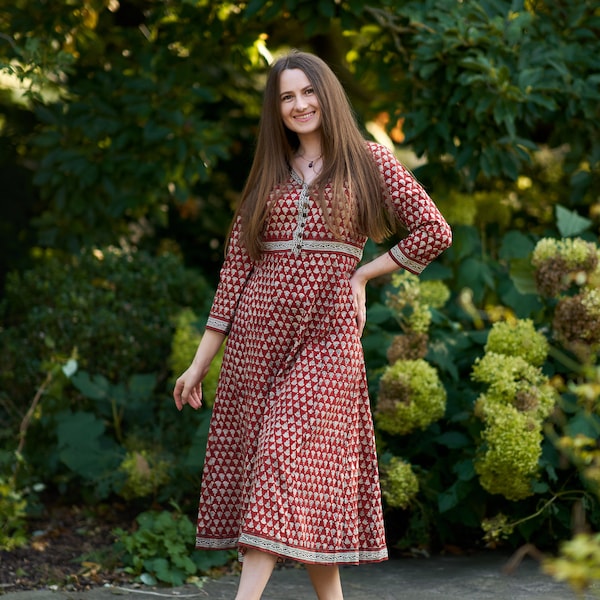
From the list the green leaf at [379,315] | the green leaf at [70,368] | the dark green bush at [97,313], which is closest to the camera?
the green leaf at [379,315]

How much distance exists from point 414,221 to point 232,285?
0.57 meters

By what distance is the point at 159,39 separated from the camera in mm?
5027

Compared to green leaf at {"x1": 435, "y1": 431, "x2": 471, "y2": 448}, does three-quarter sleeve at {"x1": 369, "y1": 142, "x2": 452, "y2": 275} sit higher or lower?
higher

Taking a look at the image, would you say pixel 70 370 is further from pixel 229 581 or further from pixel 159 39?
pixel 159 39

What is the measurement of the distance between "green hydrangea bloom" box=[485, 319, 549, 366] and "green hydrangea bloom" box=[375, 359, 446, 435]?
0.25 meters

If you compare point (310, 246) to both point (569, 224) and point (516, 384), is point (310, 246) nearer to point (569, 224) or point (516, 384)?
point (516, 384)

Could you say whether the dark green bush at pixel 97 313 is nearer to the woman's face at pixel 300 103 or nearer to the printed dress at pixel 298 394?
the printed dress at pixel 298 394

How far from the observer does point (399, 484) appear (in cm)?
356

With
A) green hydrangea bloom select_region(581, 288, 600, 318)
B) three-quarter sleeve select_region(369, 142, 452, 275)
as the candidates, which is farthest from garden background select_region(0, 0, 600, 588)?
three-quarter sleeve select_region(369, 142, 452, 275)

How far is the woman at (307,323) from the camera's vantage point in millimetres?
2756

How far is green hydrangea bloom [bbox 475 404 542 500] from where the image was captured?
10.9ft

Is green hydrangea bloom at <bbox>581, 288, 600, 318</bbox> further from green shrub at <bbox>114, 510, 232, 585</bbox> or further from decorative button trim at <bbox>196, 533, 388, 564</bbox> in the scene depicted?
green shrub at <bbox>114, 510, 232, 585</bbox>

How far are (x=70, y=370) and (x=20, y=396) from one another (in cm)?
53

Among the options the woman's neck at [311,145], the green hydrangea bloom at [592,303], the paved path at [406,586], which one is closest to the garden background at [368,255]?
the green hydrangea bloom at [592,303]
